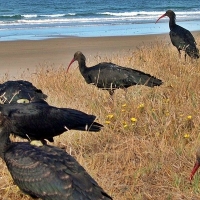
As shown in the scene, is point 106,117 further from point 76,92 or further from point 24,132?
point 76,92

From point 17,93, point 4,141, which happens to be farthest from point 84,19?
point 4,141

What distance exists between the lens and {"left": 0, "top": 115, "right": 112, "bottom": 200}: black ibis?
3807 millimetres

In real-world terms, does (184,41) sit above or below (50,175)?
below

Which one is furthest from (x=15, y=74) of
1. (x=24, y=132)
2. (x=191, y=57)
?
(x=24, y=132)

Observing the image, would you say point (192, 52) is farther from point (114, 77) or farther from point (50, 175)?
point (50, 175)

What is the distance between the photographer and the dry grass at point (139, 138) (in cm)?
476

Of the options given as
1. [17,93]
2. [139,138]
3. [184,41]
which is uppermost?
[17,93]

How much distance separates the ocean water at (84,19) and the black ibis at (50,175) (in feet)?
51.6

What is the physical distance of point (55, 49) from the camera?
16.3 meters

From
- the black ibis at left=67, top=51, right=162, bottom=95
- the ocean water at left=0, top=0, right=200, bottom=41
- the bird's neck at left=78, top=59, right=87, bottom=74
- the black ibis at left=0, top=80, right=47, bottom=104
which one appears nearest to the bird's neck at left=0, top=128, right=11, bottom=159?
the black ibis at left=0, top=80, right=47, bottom=104

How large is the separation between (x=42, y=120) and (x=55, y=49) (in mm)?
10786

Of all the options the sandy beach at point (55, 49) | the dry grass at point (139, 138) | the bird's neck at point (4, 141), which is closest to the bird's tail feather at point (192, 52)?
the dry grass at point (139, 138)

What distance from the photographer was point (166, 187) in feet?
15.6

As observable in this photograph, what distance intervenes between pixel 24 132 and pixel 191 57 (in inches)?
192
